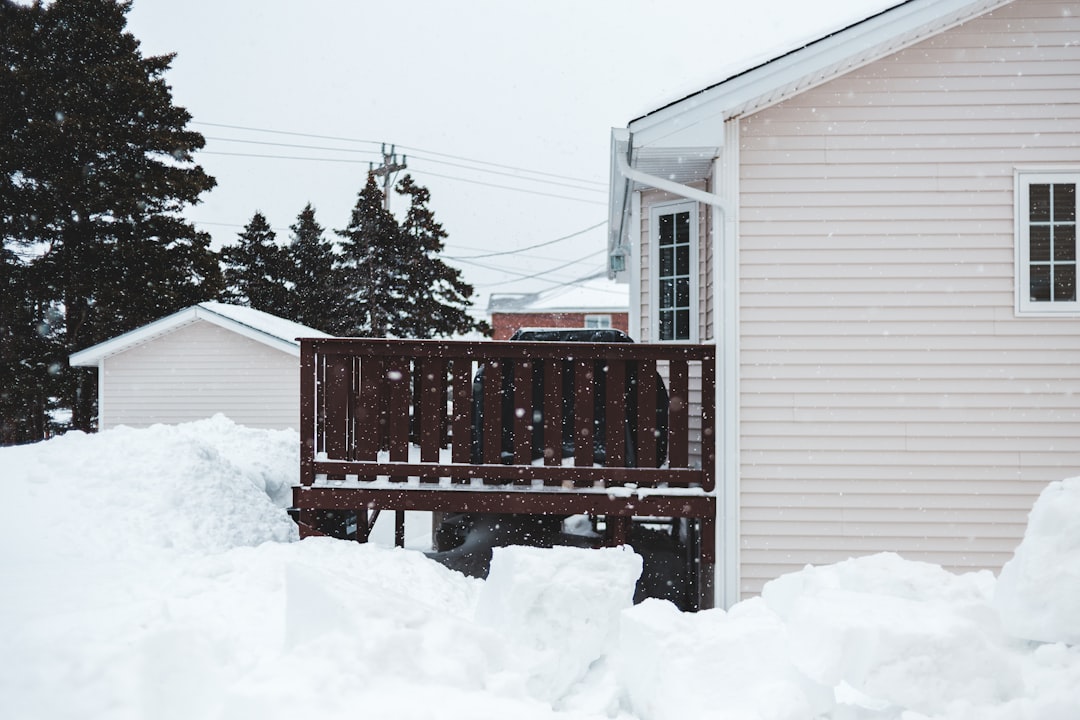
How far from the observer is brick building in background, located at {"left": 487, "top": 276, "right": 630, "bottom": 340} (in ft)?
122

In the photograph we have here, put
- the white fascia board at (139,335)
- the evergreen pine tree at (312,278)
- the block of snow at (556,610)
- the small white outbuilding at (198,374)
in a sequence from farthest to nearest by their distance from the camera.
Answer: the evergreen pine tree at (312,278) → the small white outbuilding at (198,374) → the white fascia board at (139,335) → the block of snow at (556,610)

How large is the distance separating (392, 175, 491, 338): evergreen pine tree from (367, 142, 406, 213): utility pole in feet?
1.78

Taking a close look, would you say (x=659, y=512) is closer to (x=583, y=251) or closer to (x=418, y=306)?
(x=418, y=306)

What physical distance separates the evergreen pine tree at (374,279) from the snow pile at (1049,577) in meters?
26.1

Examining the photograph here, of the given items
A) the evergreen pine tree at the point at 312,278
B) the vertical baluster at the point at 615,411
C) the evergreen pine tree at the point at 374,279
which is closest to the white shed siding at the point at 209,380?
the evergreen pine tree at the point at 374,279

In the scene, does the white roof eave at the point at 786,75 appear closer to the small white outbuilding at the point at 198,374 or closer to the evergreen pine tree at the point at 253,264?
the small white outbuilding at the point at 198,374

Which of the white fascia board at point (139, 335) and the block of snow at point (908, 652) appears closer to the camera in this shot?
the block of snow at point (908, 652)

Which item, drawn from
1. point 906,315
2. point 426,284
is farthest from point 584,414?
point 426,284

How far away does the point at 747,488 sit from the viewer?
5.50 meters

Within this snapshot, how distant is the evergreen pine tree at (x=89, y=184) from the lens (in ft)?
71.8

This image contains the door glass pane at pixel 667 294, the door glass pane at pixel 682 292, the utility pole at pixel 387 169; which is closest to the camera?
the door glass pane at pixel 682 292

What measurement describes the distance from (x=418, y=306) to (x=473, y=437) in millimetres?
22970

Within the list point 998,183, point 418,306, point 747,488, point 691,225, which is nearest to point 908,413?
point 747,488

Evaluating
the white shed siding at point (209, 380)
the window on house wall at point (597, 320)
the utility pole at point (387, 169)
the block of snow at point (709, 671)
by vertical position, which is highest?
the utility pole at point (387, 169)
